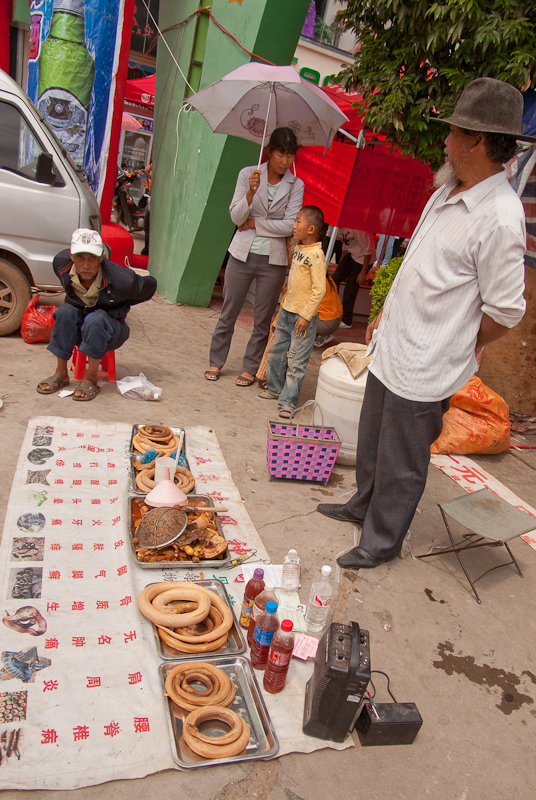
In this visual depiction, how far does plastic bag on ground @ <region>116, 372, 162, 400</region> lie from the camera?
4.58m

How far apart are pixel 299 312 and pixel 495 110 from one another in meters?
2.34

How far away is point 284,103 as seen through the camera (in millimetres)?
4926

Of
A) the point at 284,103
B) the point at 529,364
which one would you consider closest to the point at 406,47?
the point at 284,103

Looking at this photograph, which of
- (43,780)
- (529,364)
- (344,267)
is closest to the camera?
(43,780)

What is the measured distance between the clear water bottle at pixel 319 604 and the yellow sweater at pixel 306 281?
96.5 inches

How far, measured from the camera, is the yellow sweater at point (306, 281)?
176 inches

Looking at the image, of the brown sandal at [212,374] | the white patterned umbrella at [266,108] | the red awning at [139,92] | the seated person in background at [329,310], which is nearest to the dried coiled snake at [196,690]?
the brown sandal at [212,374]

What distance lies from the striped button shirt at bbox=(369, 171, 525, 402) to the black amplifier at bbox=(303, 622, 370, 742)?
123 centimetres

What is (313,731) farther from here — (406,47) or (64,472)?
(406,47)

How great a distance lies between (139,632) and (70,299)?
9.16ft

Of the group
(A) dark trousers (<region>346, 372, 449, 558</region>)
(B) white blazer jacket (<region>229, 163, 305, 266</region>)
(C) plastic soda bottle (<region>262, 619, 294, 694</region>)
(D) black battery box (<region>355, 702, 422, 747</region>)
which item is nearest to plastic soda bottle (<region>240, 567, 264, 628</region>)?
(C) plastic soda bottle (<region>262, 619, 294, 694</region>)

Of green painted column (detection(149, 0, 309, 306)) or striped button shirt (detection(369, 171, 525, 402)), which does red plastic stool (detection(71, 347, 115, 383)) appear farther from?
green painted column (detection(149, 0, 309, 306))

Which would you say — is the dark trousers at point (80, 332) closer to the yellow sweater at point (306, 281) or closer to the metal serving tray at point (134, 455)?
the metal serving tray at point (134, 455)

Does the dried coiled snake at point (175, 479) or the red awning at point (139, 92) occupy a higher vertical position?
the red awning at point (139, 92)
